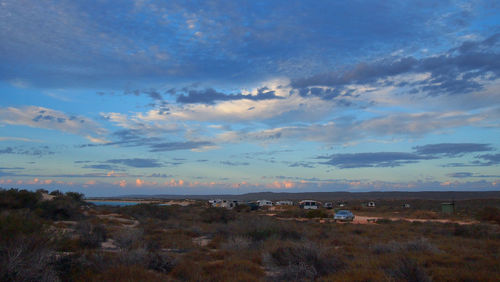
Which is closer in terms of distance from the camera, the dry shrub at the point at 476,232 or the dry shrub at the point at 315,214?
the dry shrub at the point at 476,232

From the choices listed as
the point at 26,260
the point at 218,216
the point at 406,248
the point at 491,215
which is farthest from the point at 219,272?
the point at 491,215

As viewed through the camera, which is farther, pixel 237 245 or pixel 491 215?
pixel 491 215

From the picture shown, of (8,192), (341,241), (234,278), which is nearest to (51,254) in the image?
(234,278)

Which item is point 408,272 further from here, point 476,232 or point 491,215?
point 491,215

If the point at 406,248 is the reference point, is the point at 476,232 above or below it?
below

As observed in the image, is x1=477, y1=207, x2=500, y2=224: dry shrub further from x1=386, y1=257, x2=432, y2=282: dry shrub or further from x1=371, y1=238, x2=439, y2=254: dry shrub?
x1=386, y1=257, x2=432, y2=282: dry shrub

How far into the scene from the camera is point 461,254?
44.4 feet

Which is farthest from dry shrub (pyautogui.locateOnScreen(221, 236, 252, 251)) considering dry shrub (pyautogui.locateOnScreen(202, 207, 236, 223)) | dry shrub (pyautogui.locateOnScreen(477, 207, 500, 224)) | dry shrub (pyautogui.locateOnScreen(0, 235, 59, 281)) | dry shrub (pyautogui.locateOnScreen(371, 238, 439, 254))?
dry shrub (pyautogui.locateOnScreen(477, 207, 500, 224))

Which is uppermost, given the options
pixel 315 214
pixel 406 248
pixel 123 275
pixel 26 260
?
pixel 26 260

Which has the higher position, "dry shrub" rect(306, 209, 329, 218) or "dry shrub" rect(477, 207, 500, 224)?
"dry shrub" rect(477, 207, 500, 224)

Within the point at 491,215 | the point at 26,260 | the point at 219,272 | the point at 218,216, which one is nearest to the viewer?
the point at 26,260

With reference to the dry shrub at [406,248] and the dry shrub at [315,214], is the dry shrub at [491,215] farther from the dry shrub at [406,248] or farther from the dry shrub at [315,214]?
the dry shrub at [406,248]

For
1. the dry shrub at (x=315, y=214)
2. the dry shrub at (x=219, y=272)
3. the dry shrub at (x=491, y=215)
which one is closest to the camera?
the dry shrub at (x=219, y=272)

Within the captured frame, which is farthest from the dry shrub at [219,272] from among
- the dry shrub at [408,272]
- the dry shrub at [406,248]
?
the dry shrub at [406,248]
